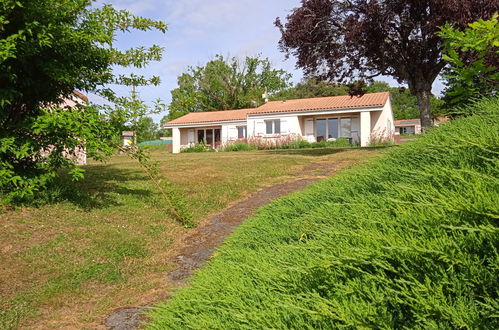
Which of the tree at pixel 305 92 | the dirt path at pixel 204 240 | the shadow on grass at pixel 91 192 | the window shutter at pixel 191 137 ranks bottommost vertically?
the dirt path at pixel 204 240

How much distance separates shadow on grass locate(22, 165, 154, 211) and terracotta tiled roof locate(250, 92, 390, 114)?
2180 centimetres

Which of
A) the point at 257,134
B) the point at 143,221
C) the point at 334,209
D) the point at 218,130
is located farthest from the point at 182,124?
the point at 334,209

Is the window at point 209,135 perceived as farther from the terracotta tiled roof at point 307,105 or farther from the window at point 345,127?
the window at point 345,127

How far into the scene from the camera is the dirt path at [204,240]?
3.30 meters

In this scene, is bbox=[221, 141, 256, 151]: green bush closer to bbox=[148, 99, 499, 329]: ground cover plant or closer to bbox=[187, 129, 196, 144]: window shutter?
bbox=[187, 129, 196, 144]: window shutter

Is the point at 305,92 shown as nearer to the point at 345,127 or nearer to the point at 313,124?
the point at 313,124

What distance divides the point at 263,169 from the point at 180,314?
9894 millimetres

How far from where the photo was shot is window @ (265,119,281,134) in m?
31.0

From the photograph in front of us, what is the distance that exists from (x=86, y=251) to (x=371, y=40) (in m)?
13.2

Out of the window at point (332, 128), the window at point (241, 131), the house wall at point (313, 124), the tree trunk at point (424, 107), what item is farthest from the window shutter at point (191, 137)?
the tree trunk at point (424, 107)

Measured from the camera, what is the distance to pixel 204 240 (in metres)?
5.44

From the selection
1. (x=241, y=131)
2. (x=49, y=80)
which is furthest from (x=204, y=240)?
(x=241, y=131)

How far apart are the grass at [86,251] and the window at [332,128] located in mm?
23565

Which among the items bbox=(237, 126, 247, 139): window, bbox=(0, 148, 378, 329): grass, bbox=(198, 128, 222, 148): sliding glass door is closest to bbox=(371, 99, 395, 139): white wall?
bbox=(237, 126, 247, 139): window
